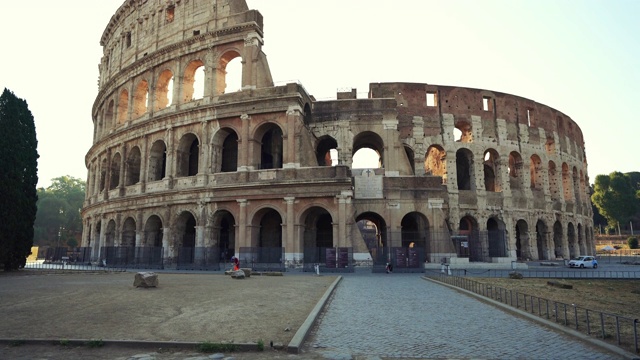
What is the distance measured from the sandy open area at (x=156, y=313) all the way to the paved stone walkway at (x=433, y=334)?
2.50 feet

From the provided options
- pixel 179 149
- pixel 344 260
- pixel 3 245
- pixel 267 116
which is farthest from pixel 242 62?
pixel 3 245

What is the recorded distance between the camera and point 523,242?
100 ft

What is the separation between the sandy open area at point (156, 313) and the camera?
618cm

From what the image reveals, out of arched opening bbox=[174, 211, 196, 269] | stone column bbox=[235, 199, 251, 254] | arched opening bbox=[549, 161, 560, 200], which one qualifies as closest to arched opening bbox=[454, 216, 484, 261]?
arched opening bbox=[549, 161, 560, 200]

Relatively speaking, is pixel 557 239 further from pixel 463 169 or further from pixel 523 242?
pixel 463 169

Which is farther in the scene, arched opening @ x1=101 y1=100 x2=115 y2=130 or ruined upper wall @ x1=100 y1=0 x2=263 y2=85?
arched opening @ x1=101 y1=100 x2=115 y2=130

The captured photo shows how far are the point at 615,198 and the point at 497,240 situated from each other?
43.8m

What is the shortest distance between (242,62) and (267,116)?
3899mm

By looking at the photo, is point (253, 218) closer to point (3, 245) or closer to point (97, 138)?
point (3, 245)

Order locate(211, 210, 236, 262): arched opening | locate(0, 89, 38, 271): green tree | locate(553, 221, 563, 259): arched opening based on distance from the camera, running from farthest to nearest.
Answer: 1. locate(553, 221, 563, 259): arched opening
2. locate(211, 210, 236, 262): arched opening
3. locate(0, 89, 38, 271): green tree

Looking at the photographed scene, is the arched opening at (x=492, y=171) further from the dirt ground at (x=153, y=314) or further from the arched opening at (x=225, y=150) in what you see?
the dirt ground at (x=153, y=314)

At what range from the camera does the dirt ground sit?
6117mm

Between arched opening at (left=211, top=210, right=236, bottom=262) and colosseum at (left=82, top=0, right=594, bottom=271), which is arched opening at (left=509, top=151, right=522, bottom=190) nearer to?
colosseum at (left=82, top=0, right=594, bottom=271)

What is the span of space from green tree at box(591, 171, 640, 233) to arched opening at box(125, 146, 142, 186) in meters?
62.7
